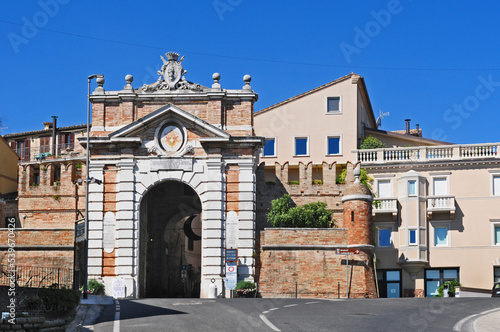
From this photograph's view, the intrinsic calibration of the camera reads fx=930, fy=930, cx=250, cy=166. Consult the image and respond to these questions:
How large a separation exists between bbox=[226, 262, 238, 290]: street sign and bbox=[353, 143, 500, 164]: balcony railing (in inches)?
525

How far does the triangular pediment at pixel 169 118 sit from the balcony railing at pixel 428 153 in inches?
477

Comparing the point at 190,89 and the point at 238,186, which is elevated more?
the point at 190,89

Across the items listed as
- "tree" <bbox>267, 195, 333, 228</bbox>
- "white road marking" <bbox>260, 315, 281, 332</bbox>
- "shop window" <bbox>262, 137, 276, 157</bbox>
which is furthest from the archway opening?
"white road marking" <bbox>260, 315, 281, 332</bbox>

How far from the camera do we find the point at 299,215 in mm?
54000

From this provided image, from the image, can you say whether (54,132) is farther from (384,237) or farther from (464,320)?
(464,320)

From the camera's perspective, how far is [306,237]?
5088 cm

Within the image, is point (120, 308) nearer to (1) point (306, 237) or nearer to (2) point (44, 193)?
(1) point (306, 237)

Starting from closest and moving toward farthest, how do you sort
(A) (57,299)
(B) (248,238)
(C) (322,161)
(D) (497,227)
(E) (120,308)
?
1. (A) (57,299)
2. (E) (120,308)
3. (B) (248,238)
4. (D) (497,227)
5. (C) (322,161)

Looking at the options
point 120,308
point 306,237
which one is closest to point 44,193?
point 306,237

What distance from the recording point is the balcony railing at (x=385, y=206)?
5672 centimetres

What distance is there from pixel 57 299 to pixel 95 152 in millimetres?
25311

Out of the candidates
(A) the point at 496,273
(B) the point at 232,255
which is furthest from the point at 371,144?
(B) the point at 232,255

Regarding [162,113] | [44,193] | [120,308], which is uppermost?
[162,113]

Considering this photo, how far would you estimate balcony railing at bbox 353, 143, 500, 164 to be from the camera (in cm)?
5725
